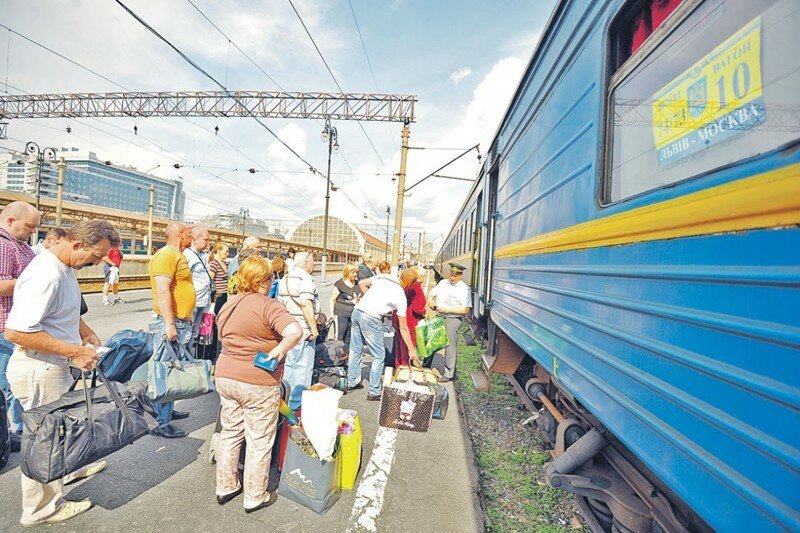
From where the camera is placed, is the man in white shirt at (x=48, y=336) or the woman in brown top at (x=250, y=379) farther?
the woman in brown top at (x=250, y=379)

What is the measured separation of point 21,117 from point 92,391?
96.3 feet

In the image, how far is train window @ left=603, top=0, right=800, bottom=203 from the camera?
3.51ft

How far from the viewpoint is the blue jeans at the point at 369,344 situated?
4.76 meters

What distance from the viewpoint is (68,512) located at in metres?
2.51

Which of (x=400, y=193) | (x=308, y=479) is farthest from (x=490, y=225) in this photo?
(x=400, y=193)

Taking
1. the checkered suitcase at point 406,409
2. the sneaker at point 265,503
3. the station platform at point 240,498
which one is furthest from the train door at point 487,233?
the sneaker at point 265,503

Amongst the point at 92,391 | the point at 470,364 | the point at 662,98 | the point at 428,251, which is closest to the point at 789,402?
the point at 662,98

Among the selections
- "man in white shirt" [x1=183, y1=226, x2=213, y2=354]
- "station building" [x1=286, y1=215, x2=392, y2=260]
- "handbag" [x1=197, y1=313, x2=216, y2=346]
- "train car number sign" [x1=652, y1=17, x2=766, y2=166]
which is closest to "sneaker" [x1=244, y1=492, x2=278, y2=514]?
"man in white shirt" [x1=183, y1=226, x2=213, y2=354]

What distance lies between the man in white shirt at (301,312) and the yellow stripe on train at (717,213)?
3167 mm

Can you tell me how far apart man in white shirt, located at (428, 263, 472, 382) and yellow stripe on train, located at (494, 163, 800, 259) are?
3985 millimetres

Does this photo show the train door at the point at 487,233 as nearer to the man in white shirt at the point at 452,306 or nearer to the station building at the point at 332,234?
the man in white shirt at the point at 452,306

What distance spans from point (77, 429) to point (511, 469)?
3.05 meters

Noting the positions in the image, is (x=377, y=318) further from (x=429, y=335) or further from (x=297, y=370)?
(x=297, y=370)

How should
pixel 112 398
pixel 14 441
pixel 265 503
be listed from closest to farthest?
pixel 112 398, pixel 265 503, pixel 14 441
